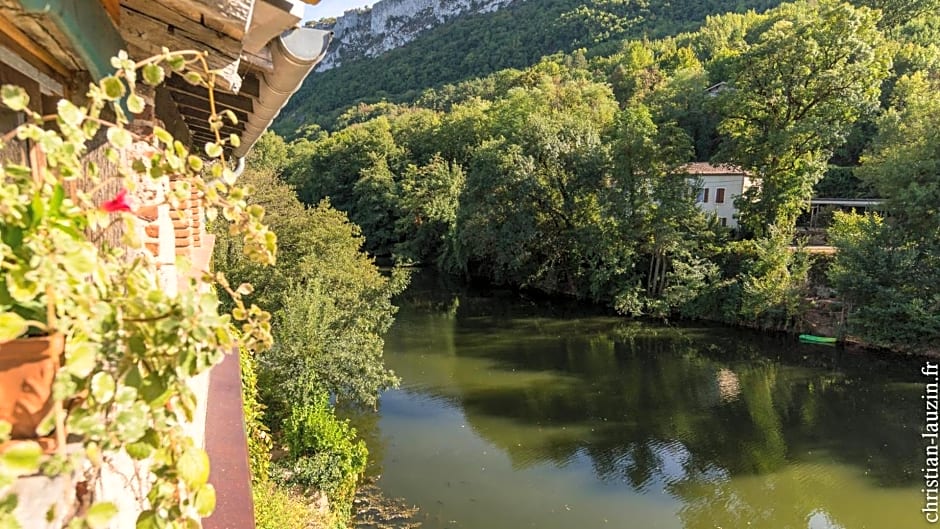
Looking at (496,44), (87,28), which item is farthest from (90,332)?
(496,44)

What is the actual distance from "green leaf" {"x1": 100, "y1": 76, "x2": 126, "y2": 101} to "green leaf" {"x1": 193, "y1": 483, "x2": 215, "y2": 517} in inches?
28.0

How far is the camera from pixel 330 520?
862 cm

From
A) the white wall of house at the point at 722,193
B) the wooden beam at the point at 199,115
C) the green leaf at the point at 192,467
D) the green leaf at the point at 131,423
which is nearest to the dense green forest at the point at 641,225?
the white wall of house at the point at 722,193

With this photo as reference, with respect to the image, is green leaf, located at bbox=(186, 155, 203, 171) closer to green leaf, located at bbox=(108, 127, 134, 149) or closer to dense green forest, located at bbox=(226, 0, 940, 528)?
green leaf, located at bbox=(108, 127, 134, 149)

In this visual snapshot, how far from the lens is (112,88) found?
1046mm

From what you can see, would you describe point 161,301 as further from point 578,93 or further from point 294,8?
point 578,93

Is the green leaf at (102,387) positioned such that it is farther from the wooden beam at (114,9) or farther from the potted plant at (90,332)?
the wooden beam at (114,9)

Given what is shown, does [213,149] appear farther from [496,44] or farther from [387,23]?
[387,23]

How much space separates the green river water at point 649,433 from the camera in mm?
10031

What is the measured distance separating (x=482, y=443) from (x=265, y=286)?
6.19 metres

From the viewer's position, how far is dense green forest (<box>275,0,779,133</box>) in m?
66.7

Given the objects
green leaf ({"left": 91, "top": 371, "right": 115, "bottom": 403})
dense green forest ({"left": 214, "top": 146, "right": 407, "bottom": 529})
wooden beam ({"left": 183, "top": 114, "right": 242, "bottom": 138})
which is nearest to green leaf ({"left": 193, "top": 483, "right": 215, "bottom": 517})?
green leaf ({"left": 91, "top": 371, "right": 115, "bottom": 403})

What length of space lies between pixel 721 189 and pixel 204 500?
27.7 metres

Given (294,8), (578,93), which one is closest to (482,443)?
(294,8)
